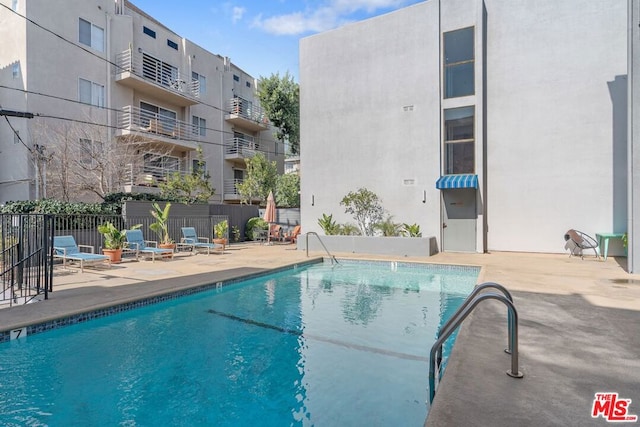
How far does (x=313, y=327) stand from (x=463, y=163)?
11235 millimetres

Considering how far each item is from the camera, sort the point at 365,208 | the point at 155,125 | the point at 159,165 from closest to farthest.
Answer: the point at 365,208 → the point at 155,125 → the point at 159,165

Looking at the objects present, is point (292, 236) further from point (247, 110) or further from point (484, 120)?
point (247, 110)

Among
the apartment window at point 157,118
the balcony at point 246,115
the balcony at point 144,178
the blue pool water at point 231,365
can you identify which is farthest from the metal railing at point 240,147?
the blue pool water at point 231,365

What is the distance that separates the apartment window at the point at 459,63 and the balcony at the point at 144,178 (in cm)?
1667

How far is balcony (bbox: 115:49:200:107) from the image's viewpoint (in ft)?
68.1

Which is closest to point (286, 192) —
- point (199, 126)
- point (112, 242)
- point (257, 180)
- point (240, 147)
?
point (257, 180)

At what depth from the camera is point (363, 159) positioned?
17.0 meters

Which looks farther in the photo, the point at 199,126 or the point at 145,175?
the point at 199,126

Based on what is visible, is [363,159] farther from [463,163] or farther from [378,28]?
[378,28]

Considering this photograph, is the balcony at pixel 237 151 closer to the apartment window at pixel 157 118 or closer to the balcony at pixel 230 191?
the balcony at pixel 230 191

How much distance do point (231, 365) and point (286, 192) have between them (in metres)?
23.2

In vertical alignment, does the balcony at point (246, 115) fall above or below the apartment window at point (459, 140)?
above

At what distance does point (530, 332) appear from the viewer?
481 centimetres

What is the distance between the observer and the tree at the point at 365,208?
16484 mm
